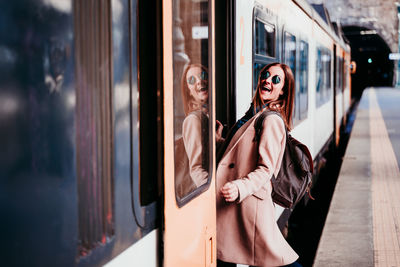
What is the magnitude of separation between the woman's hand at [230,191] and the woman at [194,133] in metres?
0.16

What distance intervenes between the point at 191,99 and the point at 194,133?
13cm

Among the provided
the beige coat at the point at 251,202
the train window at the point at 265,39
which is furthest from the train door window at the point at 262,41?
the beige coat at the point at 251,202

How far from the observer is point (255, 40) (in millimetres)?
3496

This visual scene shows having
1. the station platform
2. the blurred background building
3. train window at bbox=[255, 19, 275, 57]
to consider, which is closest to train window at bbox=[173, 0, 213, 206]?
train window at bbox=[255, 19, 275, 57]

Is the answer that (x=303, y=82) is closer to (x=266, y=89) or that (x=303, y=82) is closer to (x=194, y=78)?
(x=266, y=89)

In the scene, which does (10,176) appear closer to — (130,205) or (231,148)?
(130,205)

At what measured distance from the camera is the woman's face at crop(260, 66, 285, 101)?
2.74 meters

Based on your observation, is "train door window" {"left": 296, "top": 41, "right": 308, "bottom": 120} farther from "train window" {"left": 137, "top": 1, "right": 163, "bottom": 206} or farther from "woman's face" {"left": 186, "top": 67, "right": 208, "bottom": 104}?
"train window" {"left": 137, "top": 1, "right": 163, "bottom": 206}

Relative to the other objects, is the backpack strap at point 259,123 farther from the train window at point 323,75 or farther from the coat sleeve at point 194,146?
the train window at point 323,75

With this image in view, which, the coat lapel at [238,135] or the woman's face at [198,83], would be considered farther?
the coat lapel at [238,135]

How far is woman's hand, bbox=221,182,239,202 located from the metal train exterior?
0.07 m

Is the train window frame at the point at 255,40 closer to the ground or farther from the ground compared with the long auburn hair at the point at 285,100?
farther from the ground

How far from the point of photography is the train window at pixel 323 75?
25.5 ft

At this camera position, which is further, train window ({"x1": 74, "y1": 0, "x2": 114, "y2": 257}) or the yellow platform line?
the yellow platform line
